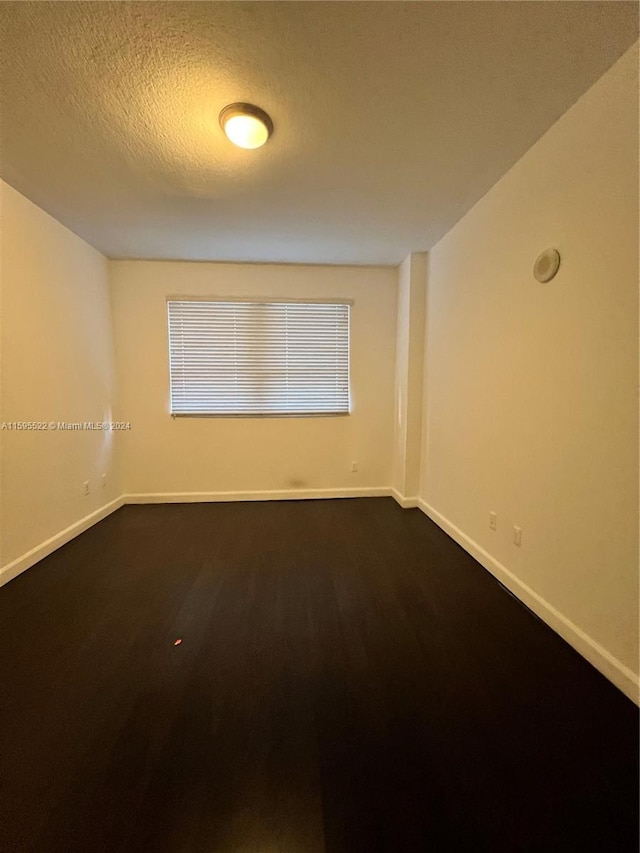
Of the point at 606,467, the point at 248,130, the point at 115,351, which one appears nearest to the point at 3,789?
the point at 606,467

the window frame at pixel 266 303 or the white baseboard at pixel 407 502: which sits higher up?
the window frame at pixel 266 303

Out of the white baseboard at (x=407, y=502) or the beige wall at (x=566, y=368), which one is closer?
the beige wall at (x=566, y=368)

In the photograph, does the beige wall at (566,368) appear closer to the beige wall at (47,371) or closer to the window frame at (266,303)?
the window frame at (266,303)

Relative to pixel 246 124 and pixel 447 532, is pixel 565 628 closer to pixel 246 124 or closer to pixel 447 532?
pixel 447 532

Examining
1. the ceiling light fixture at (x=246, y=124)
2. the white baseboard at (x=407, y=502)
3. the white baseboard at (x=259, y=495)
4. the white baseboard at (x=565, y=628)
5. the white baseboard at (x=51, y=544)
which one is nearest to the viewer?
the white baseboard at (x=565, y=628)

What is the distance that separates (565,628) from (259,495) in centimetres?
279

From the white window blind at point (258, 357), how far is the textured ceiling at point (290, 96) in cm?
113

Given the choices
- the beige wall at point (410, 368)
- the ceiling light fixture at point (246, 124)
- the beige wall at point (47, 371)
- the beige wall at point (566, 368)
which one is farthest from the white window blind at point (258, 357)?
the ceiling light fixture at point (246, 124)

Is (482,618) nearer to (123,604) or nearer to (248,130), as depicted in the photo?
(123,604)

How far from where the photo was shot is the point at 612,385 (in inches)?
54.2

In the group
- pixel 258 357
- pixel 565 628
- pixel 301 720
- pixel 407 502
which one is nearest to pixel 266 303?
pixel 258 357

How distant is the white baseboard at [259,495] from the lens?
3.58 meters

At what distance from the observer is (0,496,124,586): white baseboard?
2.13 metres

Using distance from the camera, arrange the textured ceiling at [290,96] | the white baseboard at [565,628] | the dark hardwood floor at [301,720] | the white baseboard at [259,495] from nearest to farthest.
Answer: the dark hardwood floor at [301,720]
the textured ceiling at [290,96]
the white baseboard at [565,628]
the white baseboard at [259,495]
